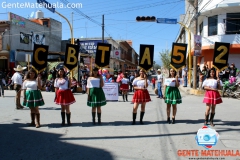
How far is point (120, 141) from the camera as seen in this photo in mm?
5535

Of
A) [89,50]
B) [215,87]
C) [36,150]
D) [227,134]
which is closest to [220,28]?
[215,87]

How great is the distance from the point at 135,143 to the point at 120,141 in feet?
1.22

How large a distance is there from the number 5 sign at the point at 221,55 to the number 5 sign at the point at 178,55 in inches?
40.8

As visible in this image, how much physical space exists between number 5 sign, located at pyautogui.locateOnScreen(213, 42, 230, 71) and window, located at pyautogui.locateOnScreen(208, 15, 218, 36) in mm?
13530

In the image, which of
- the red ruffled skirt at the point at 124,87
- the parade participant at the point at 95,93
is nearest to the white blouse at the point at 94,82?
the parade participant at the point at 95,93

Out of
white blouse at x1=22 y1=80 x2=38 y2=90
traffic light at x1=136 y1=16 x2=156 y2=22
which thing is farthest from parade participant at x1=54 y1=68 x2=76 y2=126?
traffic light at x1=136 y1=16 x2=156 y2=22

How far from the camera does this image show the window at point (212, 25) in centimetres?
2055

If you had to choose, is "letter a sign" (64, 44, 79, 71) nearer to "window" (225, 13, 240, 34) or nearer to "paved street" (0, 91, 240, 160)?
"paved street" (0, 91, 240, 160)

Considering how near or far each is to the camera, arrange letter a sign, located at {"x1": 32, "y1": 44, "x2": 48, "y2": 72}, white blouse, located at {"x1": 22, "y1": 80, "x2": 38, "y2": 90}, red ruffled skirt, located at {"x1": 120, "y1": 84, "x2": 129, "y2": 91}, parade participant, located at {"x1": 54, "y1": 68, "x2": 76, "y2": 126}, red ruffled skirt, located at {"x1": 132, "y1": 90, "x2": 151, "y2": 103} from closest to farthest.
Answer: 1. white blouse, located at {"x1": 22, "y1": 80, "x2": 38, "y2": 90}
2. parade participant, located at {"x1": 54, "y1": 68, "x2": 76, "y2": 126}
3. red ruffled skirt, located at {"x1": 132, "y1": 90, "x2": 151, "y2": 103}
4. letter a sign, located at {"x1": 32, "y1": 44, "x2": 48, "y2": 72}
5. red ruffled skirt, located at {"x1": 120, "y1": 84, "x2": 129, "y2": 91}

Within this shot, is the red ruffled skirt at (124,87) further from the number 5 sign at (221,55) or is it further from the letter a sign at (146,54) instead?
the number 5 sign at (221,55)

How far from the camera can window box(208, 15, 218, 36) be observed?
20.5m

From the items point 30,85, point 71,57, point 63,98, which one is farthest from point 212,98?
point 30,85

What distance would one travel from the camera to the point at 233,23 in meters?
19.7

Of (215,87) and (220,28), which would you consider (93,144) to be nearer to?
(215,87)
